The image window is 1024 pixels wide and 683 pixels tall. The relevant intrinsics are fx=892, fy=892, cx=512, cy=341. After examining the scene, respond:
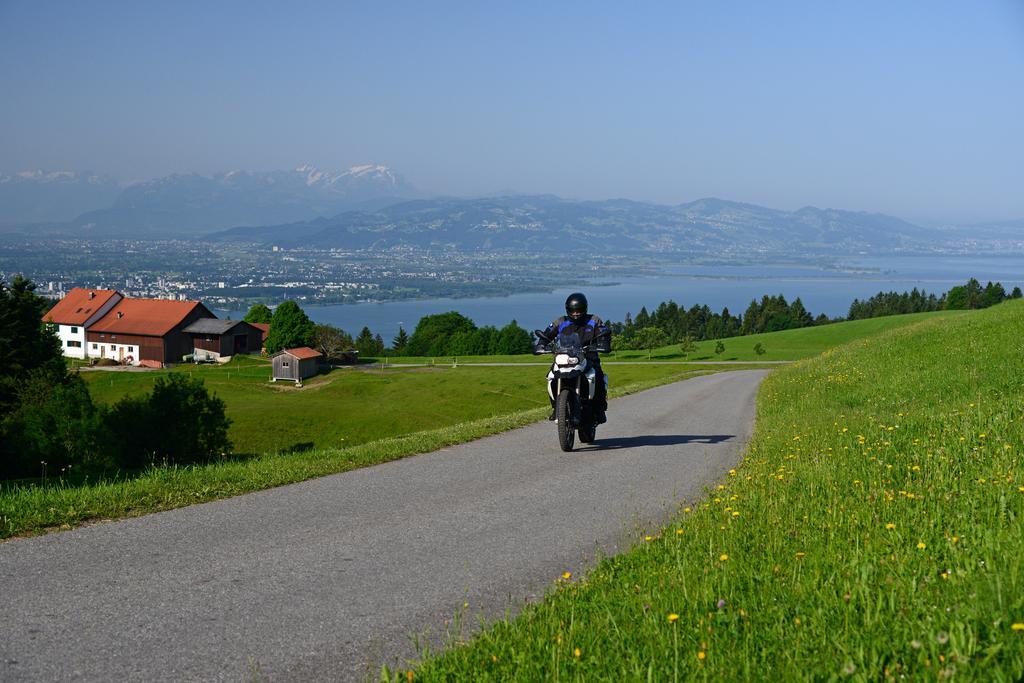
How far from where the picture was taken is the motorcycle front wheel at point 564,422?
47.2 feet

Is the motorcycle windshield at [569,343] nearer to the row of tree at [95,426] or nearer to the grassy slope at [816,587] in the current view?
the grassy slope at [816,587]

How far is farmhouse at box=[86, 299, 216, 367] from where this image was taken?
12488cm

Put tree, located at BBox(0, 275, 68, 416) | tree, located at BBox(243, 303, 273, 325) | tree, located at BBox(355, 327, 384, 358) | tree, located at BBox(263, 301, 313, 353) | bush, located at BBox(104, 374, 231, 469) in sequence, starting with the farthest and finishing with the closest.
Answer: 1. tree, located at BBox(243, 303, 273, 325)
2. tree, located at BBox(355, 327, 384, 358)
3. tree, located at BBox(263, 301, 313, 353)
4. tree, located at BBox(0, 275, 68, 416)
5. bush, located at BBox(104, 374, 231, 469)

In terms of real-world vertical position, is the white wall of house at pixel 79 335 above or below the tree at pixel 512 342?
above

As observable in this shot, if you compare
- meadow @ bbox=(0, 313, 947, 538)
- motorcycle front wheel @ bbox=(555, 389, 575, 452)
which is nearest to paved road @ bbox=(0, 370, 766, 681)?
meadow @ bbox=(0, 313, 947, 538)

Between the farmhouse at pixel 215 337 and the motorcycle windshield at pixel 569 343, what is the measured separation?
388 feet

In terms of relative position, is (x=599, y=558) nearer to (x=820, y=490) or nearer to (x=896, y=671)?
(x=820, y=490)

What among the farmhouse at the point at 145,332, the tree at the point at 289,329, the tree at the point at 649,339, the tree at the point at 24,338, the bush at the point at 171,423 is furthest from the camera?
the farmhouse at the point at 145,332

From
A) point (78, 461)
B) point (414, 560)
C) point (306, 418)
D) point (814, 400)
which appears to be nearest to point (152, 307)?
point (306, 418)

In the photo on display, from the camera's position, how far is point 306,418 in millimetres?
55969

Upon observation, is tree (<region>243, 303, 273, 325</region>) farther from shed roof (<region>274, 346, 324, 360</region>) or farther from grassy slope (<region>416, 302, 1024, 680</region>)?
grassy slope (<region>416, 302, 1024, 680</region>)

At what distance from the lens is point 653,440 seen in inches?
664

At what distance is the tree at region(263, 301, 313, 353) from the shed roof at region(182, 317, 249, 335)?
409 inches

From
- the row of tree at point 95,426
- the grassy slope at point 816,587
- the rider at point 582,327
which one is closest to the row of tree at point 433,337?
the row of tree at point 95,426
